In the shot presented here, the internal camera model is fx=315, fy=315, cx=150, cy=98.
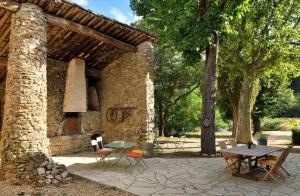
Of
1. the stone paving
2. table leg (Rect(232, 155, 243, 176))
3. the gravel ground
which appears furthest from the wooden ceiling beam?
table leg (Rect(232, 155, 243, 176))

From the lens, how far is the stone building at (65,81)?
7559 mm

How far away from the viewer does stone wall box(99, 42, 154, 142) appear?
11.5 metres

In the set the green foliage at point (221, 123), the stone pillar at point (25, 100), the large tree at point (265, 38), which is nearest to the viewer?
the stone pillar at point (25, 100)

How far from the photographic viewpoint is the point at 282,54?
45.1ft

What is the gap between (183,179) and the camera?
7.27m

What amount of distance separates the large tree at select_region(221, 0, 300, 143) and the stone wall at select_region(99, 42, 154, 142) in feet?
13.9

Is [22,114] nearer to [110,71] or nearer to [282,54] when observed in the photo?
[110,71]

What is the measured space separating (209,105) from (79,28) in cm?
521

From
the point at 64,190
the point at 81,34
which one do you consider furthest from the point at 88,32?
the point at 64,190

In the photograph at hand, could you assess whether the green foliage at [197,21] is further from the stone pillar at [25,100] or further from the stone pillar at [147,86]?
the stone pillar at [25,100]

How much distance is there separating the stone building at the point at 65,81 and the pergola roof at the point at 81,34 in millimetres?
26

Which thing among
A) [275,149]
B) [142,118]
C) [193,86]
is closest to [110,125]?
[142,118]

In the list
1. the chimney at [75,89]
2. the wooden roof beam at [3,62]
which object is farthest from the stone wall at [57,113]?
the wooden roof beam at [3,62]

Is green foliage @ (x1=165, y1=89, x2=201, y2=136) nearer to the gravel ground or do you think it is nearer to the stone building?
the stone building
